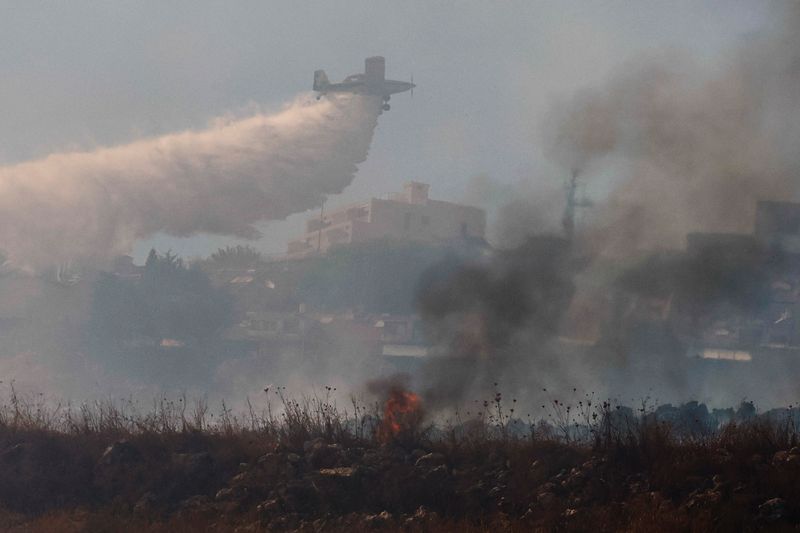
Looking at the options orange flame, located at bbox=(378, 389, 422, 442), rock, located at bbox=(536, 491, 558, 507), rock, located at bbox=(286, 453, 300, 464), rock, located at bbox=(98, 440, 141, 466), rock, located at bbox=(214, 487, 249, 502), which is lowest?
rock, located at bbox=(536, 491, 558, 507)

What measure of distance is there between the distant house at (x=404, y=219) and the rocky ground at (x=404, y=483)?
4554 inches

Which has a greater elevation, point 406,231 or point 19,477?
point 406,231

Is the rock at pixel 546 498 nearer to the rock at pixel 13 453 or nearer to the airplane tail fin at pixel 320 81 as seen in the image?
the rock at pixel 13 453

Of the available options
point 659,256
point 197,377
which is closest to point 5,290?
point 197,377

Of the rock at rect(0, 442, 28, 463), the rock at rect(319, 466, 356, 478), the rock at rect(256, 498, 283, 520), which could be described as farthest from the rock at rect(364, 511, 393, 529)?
the rock at rect(0, 442, 28, 463)

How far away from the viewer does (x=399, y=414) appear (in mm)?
28984

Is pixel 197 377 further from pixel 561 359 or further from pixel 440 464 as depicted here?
pixel 440 464

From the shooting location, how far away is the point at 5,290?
11875 centimetres

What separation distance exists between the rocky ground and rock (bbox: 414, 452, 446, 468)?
0.03 metres

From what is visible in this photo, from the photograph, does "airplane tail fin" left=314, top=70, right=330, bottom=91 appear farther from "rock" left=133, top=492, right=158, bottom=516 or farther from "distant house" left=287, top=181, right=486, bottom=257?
"rock" left=133, top=492, right=158, bottom=516

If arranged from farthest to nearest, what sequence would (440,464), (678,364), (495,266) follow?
(678,364)
(495,266)
(440,464)

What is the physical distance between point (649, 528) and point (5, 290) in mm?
111829

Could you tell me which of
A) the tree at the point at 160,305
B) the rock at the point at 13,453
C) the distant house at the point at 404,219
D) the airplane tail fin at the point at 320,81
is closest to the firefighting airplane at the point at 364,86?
the airplane tail fin at the point at 320,81

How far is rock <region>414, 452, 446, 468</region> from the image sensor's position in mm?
22584
